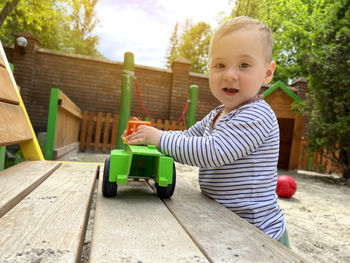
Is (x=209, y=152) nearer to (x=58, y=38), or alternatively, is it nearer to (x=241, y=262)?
(x=241, y=262)

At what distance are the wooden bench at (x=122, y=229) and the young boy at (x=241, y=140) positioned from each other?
15cm

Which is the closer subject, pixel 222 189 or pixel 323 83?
pixel 222 189

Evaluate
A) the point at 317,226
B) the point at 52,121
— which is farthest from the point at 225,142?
the point at 52,121

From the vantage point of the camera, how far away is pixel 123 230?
0.69 m

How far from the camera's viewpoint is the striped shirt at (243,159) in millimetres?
1063

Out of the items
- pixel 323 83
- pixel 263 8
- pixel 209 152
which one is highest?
pixel 263 8

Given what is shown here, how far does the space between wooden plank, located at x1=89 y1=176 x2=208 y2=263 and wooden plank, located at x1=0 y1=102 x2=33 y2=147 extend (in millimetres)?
707

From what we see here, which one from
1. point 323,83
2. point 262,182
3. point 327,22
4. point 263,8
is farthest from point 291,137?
point 263,8

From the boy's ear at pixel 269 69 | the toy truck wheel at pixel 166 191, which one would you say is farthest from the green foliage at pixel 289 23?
the toy truck wheel at pixel 166 191

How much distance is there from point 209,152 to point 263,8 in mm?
18884

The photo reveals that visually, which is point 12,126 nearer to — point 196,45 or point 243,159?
point 243,159

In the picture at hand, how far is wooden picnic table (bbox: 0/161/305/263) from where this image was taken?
1.85 feet

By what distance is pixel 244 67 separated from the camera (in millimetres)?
1148

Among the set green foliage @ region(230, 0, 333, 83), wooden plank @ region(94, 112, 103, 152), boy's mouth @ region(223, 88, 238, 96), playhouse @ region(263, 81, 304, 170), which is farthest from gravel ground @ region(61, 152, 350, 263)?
green foliage @ region(230, 0, 333, 83)
